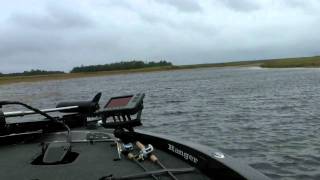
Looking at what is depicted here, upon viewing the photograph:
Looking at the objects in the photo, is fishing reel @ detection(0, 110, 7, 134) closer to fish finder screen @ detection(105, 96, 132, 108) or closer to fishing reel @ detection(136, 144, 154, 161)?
fish finder screen @ detection(105, 96, 132, 108)

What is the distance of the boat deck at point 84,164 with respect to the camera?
598cm

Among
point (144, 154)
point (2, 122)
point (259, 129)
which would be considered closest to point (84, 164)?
point (144, 154)

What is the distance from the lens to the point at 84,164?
649cm

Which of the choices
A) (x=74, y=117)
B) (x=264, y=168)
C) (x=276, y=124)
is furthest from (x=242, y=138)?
(x=74, y=117)

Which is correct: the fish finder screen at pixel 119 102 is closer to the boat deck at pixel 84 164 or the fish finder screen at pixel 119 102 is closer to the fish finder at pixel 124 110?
the fish finder at pixel 124 110

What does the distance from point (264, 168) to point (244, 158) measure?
1.31 m

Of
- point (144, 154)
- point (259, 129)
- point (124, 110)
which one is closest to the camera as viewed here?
point (124, 110)

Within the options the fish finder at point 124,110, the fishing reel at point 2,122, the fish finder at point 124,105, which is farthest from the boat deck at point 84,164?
the fish finder at point 124,105

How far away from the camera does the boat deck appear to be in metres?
5.98

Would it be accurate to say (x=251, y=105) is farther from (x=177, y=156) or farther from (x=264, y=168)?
(x=177, y=156)

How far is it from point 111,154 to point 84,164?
0.56 metres

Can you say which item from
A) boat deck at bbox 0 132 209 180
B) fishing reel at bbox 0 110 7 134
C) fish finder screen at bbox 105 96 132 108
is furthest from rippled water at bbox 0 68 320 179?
fishing reel at bbox 0 110 7 134

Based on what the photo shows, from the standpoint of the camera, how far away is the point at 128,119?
22.1 ft

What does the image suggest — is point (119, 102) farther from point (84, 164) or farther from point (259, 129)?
point (259, 129)
